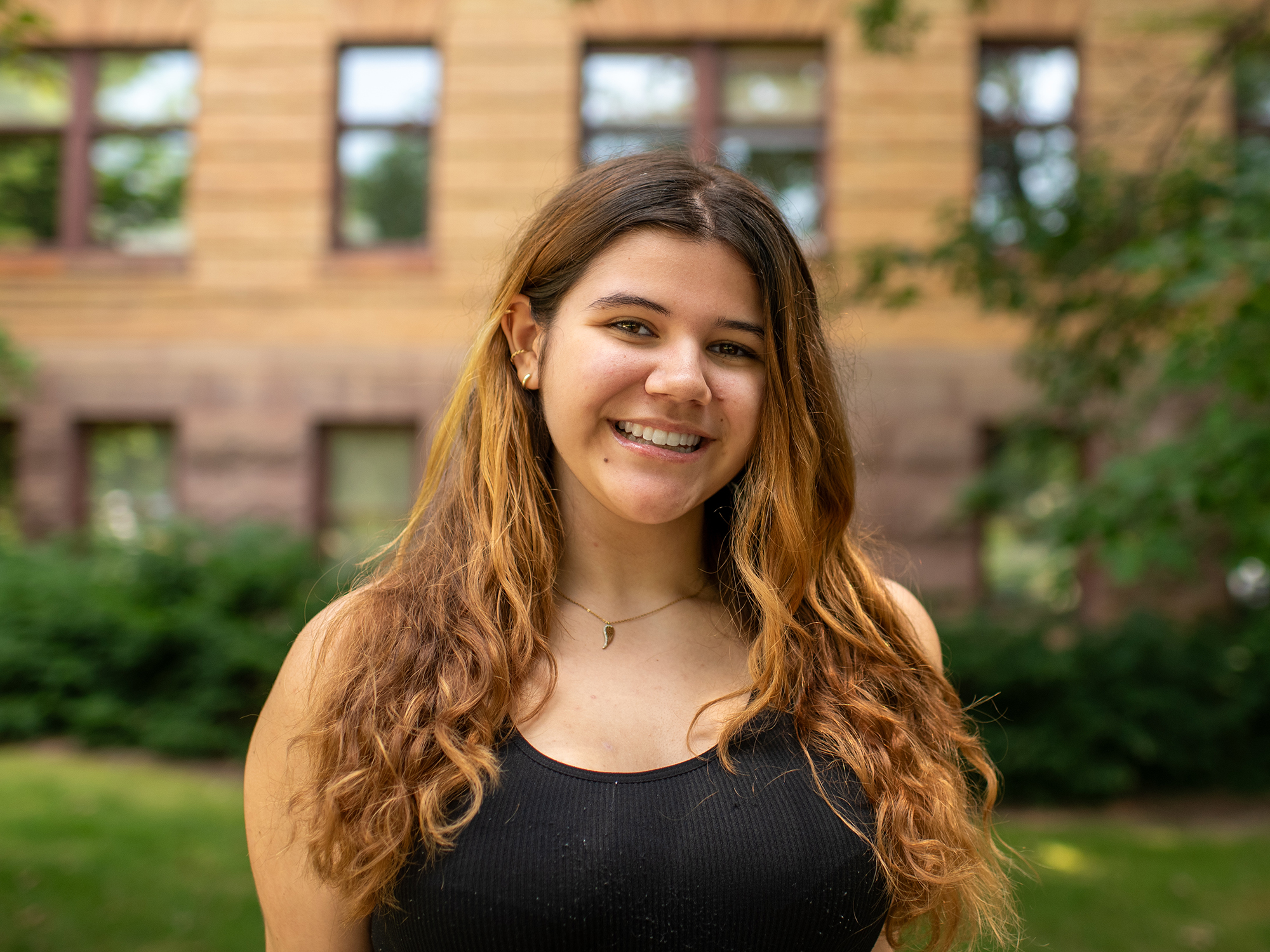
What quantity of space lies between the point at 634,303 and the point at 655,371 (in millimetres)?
118

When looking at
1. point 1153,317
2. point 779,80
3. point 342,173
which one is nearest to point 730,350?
point 1153,317

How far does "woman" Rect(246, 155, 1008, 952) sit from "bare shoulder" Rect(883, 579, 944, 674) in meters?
0.04

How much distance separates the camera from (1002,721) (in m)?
7.47

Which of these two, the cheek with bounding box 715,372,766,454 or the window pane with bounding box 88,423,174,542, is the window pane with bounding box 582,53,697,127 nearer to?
the window pane with bounding box 88,423,174,542

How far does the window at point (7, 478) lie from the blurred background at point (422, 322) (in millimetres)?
38

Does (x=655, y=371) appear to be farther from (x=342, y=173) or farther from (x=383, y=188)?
(x=342, y=173)

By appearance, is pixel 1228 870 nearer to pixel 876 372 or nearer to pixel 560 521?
pixel 876 372

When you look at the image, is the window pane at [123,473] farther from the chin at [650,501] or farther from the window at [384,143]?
the chin at [650,501]

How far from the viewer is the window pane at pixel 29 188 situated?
390 inches

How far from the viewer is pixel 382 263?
9.37m

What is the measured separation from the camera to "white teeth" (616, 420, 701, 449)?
5.81 ft

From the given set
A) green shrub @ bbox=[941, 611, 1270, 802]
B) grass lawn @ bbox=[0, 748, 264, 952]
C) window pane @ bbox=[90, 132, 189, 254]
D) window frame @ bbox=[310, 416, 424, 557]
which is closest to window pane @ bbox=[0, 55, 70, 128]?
window pane @ bbox=[90, 132, 189, 254]

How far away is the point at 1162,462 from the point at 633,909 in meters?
3.38

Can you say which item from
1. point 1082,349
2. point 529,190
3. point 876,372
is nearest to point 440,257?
point 529,190
